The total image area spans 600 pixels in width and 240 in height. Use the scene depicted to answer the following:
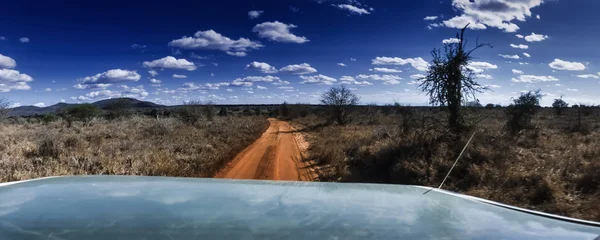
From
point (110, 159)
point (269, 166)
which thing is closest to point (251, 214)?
point (110, 159)

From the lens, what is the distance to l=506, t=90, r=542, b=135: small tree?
2218 centimetres

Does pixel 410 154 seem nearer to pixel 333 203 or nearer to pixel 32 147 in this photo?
pixel 333 203

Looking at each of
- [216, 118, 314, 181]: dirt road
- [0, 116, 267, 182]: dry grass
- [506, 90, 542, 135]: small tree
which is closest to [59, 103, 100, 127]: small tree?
[0, 116, 267, 182]: dry grass

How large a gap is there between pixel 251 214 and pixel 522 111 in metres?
24.6

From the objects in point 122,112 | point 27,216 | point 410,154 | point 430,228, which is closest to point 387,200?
point 430,228

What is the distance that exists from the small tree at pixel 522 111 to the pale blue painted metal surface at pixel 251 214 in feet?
68.6

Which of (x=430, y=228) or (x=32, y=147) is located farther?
(x=32, y=147)

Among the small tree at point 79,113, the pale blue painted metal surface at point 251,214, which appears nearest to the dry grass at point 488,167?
the pale blue painted metal surface at point 251,214

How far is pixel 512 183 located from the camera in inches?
380

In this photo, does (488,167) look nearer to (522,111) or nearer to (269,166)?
(269,166)

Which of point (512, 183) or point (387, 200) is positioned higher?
point (387, 200)

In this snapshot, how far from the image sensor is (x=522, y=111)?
76.6 feet

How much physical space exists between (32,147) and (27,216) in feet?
47.4

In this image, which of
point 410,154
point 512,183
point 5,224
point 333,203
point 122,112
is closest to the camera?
point 5,224
